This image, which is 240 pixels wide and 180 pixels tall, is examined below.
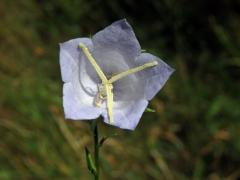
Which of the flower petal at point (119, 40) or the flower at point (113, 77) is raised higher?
the flower petal at point (119, 40)

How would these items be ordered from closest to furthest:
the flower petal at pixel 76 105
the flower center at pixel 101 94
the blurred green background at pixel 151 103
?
the flower petal at pixel 76 105
the flower center at pixel 101 94
the blurred green background at pixel 151 103

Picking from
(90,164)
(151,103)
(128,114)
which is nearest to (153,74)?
(128,114)

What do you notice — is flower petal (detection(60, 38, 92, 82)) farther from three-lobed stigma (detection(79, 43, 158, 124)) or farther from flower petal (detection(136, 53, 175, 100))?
flower petal (detection(136, 53, 175, 100))

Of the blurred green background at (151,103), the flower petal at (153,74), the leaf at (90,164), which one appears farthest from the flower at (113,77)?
the blurred green background at (151,103)

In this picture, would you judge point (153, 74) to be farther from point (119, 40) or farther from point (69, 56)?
point (69, 56)

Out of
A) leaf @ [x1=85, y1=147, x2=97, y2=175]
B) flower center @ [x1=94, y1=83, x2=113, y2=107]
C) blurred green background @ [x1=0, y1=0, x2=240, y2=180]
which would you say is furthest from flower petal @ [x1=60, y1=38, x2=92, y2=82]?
blurred green background @ [x1=0, y1=0, x2=240, y2=180]

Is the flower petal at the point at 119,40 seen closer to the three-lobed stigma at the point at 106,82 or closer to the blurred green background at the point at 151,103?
the three-lobed stigma at the point at 106,82
